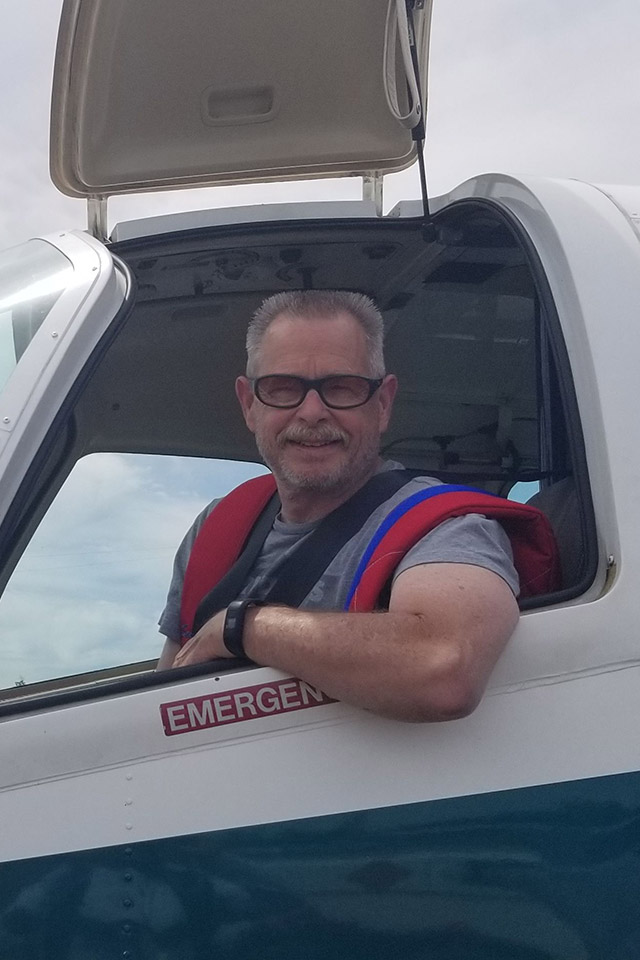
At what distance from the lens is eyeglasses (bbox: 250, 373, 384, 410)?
1914mm

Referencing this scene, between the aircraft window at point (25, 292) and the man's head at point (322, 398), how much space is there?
46 centimetres

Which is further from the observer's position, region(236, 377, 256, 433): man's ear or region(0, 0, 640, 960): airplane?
region(236, 377, 256, 433): man's ear

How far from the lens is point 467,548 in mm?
1515

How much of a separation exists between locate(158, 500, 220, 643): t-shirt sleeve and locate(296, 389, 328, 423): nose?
290 millimetres

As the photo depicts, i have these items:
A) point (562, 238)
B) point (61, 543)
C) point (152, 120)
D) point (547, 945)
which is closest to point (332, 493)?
point (61, 543)

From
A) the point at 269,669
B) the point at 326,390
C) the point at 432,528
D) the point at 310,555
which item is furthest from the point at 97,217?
the point at 269,669

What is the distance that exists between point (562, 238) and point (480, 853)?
99 centimetres

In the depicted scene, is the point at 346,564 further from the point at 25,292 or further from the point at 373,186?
the point at 373,186

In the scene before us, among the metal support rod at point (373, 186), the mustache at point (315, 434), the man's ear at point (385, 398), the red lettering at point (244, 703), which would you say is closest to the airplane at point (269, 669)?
the red lettering at point (244, 703)

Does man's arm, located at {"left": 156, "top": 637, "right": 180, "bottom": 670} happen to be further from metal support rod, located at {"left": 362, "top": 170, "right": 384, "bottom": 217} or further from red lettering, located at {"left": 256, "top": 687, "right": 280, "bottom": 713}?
metal support rod, located at {"left": 362, "top": 170, "right": 384, "bottom": 217}

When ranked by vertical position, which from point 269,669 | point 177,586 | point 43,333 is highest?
point 43,333

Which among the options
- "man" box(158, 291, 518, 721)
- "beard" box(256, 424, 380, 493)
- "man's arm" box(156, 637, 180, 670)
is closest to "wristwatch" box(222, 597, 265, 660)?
"man" box(158, 291, 518, 721)

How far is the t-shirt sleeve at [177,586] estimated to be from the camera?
1.76 meters

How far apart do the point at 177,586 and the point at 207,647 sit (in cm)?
34
